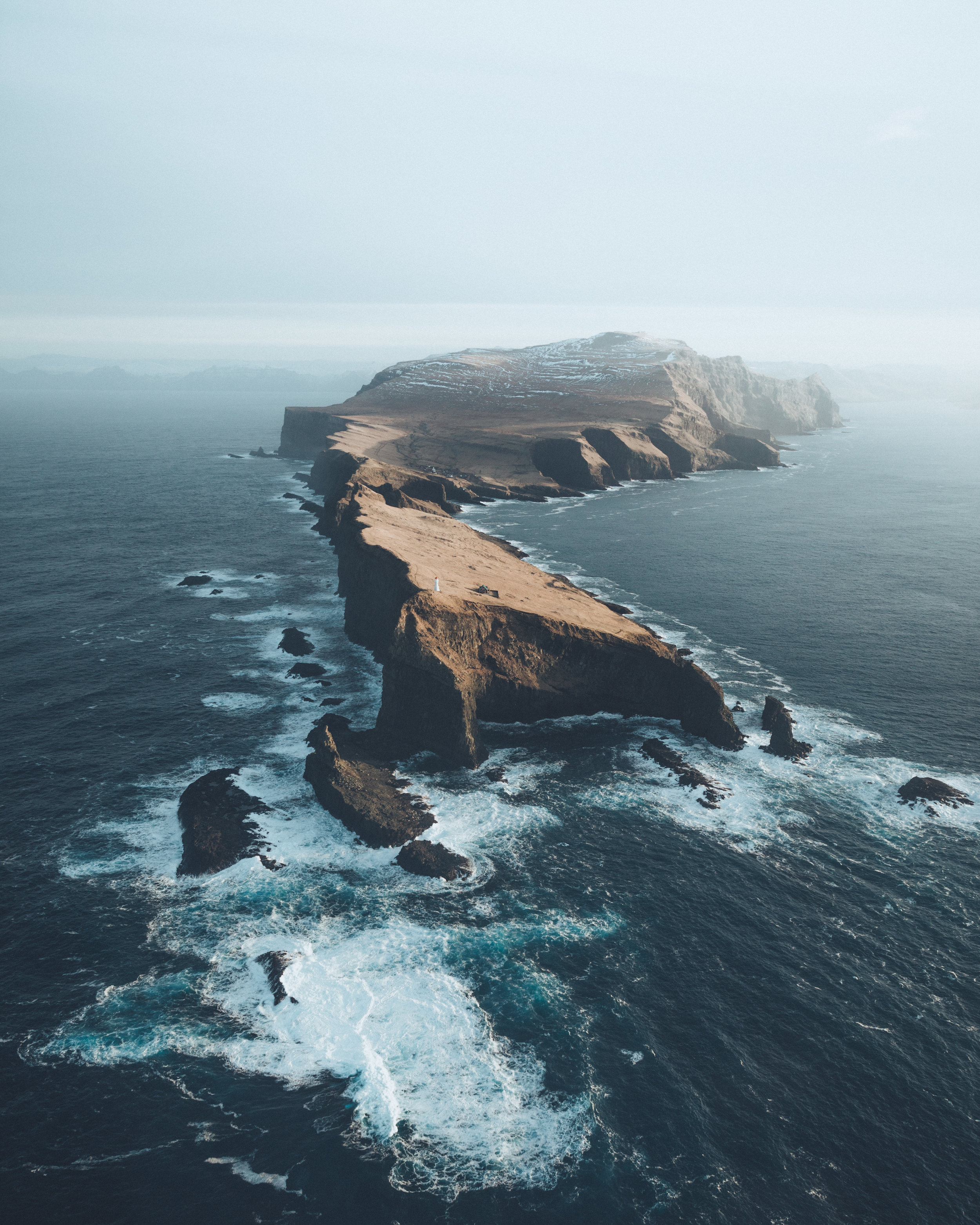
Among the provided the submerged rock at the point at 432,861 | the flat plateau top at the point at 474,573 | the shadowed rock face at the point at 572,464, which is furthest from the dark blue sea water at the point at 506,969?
the shadowed rock face at the point at 572,464

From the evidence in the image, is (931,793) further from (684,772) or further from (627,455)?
(627,455)

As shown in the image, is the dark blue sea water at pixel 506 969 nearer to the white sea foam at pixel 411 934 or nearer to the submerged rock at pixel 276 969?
the white sea foam at pixel 411 934

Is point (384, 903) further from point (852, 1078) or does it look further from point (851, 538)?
point (851, 538)

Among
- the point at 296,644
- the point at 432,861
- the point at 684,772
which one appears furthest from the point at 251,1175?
the point at 296,644

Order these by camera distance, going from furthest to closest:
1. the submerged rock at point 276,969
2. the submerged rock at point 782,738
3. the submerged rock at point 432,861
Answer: the submerged rock at point 782,738, the submerged rock at point 432,861, the submerged rock at point 276,969

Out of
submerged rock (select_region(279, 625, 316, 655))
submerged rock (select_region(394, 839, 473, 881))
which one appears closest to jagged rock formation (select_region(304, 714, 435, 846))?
submerged rock (select_region(394, 839, 473, 881))

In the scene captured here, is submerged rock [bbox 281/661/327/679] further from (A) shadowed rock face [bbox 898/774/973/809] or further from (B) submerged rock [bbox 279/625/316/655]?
(A) shadowed rock face [bbox 898/774/973/809]

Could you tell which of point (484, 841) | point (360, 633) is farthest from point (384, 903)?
point (360, 633)
